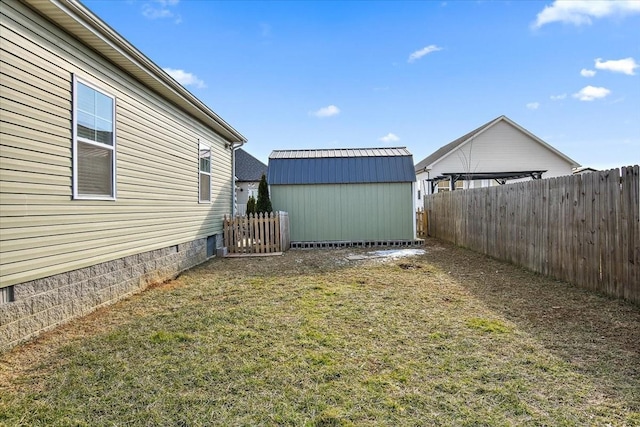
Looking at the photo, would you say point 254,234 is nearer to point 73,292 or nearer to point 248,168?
point 73,292

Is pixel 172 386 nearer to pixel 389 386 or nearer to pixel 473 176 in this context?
pixel 389 386

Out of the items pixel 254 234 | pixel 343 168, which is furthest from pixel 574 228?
pixel 254 234

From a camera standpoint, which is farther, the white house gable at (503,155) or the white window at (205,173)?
the white house gable at (503,155)

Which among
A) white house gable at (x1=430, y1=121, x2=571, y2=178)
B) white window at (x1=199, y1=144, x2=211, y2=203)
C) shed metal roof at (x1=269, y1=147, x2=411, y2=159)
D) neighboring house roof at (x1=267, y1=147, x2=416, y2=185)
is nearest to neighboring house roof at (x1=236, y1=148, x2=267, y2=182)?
white house gable at (x1=430, y1=121, x2=571, y2=178)

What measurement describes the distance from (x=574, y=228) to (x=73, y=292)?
731 centimetres

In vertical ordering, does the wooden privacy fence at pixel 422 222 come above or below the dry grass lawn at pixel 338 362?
above

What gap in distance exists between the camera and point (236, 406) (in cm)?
243

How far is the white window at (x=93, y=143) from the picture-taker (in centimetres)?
448

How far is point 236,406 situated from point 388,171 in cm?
1033

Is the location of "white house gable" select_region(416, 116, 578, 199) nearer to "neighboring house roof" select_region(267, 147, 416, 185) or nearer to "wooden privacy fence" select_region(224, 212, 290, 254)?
"neighboring house roof" select_region(267, 147, 416, 185)

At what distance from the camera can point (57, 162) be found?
4113mm

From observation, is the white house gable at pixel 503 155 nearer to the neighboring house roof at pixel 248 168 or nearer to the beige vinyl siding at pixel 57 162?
the neighboring house roof at pixel 248 168

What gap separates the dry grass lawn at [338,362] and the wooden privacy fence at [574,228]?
0.41 m

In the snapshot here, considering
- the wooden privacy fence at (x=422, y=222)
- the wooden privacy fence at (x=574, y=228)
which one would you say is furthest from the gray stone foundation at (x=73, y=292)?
the wooden privacy fence at (x=422, y=222)
